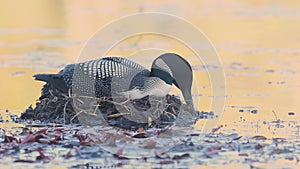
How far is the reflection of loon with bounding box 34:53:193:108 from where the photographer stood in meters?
9.31

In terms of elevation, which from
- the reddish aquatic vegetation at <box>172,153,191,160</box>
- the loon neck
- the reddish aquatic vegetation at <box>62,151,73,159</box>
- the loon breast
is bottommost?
the reddish aquatic vegetation at <box>172,153,191,160</box>

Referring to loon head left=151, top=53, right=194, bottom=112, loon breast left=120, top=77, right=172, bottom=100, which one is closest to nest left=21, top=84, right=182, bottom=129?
loon breast left=120, top=77, right=172, bottom=100

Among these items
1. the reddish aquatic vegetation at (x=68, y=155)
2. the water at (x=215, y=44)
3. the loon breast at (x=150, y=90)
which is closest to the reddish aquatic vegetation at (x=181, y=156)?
the water at (x=215, y=44)

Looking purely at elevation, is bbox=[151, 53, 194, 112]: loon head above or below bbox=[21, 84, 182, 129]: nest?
above

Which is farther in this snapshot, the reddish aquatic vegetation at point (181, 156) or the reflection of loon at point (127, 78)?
the reflection of loon at point (127, 78)

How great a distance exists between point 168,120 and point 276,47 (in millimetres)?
6805

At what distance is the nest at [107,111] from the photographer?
358 inches

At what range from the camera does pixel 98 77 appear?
9445mm

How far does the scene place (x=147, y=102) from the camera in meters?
9.30

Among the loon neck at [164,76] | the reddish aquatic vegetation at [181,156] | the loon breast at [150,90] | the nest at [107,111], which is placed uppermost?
the loon neck at [164,76]

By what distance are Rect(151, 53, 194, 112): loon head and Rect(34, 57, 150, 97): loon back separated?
0.20 meters

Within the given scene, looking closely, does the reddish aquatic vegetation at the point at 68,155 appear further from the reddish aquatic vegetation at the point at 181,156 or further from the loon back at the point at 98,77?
the loon back at the point at 98,77

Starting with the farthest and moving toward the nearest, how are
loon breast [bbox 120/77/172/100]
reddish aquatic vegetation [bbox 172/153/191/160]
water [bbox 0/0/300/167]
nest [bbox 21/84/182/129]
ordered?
water [bbox 0/0/300/167] → loon breast [bbox 120/77/172/100] → nest [bbox 21/84/182/129] → reddish aquatic vegetation [bbox 172/153/191/160]

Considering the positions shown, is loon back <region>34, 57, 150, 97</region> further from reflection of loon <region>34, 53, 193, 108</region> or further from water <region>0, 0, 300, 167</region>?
water <region>0, 0, 300, 167</region>
